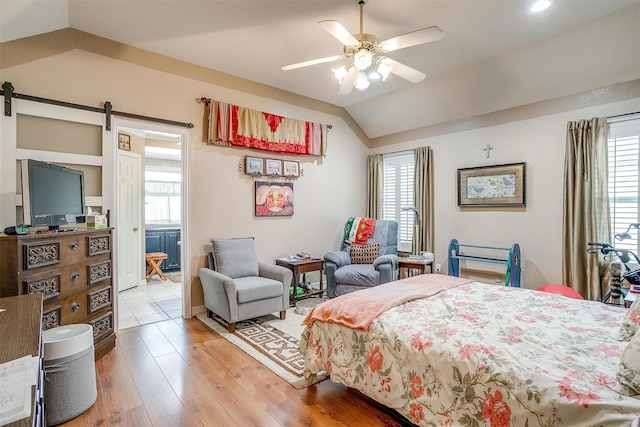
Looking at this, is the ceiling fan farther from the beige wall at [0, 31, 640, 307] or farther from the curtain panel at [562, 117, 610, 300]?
the curtain panel at [562, 117, 610, 300]

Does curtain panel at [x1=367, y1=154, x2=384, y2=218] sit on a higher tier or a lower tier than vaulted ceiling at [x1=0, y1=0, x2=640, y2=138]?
lower

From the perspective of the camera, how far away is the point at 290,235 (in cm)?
Answer: 478

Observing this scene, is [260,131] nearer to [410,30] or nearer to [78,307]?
[410,30]

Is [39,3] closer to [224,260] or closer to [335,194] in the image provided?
[224,260]

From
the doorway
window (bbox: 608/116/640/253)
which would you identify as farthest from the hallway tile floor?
window (bbox: 608/116/640/253)

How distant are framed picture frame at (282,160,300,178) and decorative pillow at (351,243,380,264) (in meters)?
1.47

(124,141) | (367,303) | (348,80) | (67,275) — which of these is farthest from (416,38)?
(124,141)

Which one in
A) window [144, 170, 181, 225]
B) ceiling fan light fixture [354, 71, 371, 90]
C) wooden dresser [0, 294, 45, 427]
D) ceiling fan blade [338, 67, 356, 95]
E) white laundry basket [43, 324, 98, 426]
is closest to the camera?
wooden dresser [0, 294, 45, 427]

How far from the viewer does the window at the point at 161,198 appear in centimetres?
732

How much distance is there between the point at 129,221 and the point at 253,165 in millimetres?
2497

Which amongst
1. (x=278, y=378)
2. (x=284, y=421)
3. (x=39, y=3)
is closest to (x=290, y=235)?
(x=278, y=378)

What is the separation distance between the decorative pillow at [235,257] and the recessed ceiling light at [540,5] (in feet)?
12.3

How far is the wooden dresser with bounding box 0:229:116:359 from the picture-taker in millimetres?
2055

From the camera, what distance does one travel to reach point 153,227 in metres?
6.76
